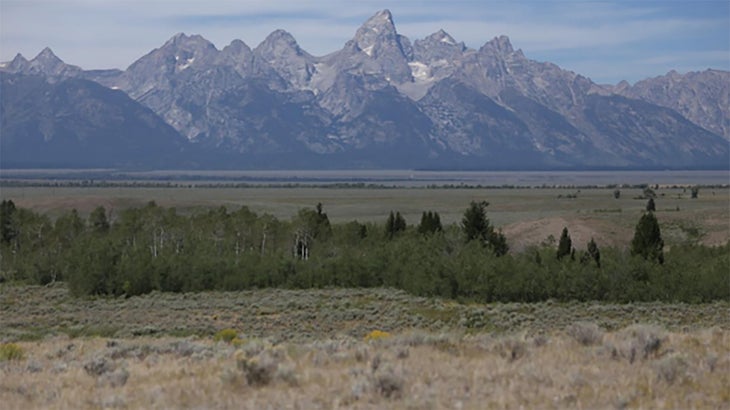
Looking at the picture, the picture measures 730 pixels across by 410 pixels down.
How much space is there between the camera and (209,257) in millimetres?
56656

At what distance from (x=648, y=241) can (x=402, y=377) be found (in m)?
43.7

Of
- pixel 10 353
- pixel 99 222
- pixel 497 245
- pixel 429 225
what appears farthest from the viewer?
pixel 99 222

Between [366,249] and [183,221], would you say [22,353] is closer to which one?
[366,249]

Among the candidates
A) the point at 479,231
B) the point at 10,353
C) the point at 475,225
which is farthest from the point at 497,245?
the point at 10,353

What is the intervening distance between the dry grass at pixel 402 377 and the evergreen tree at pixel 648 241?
37601 mm

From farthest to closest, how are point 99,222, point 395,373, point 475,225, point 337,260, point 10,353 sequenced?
point 99,222 < point 475,225 < point 337,260 < point 10,353 < point 395,373

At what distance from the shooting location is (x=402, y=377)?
36.8 feet

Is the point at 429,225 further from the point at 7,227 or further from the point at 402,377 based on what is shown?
the point at 402,377

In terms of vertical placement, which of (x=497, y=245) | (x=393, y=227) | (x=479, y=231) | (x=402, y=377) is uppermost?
(x=402, y=377)

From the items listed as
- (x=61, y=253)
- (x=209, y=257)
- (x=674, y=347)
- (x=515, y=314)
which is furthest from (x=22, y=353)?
(x=61, y=253)

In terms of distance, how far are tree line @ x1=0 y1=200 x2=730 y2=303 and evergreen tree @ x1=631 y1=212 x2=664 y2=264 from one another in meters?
0.07

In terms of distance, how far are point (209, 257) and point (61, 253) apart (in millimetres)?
13050

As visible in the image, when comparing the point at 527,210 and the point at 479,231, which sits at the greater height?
the point at 479,231

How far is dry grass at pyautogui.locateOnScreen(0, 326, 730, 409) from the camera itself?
34.4 ft
